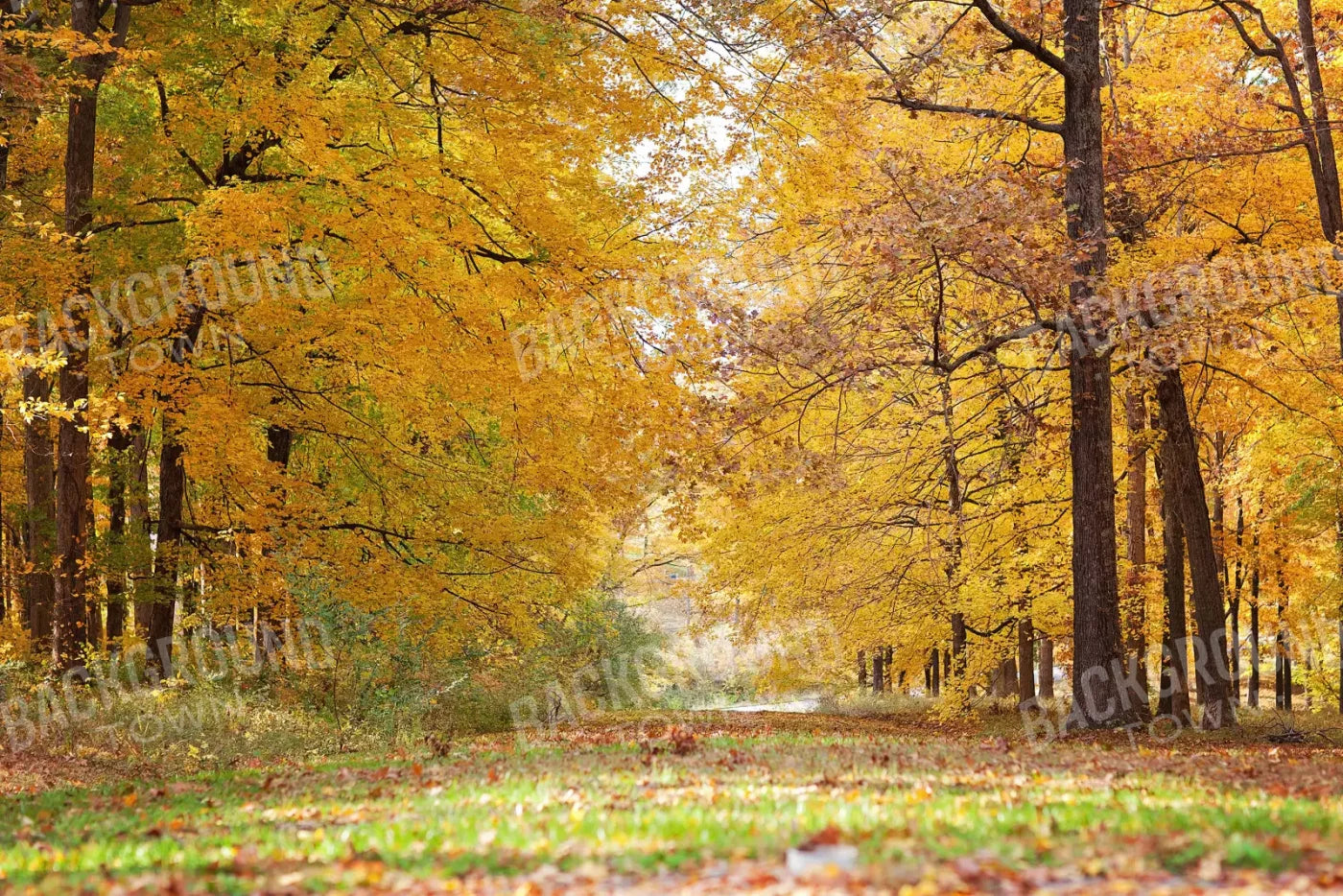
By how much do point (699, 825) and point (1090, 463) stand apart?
32.2 feet

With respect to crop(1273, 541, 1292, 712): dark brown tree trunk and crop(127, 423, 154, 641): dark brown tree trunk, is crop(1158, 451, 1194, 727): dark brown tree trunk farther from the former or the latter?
crop(127, 423, 154, 641): dark brown tree trunk

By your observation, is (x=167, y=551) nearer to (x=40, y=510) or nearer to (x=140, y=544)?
(x=140, y=544)

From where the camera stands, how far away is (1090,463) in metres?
13.5

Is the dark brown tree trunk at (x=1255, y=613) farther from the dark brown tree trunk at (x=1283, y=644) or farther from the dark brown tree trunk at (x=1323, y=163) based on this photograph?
the dark brown tree trunk at (x=1323, y=163)

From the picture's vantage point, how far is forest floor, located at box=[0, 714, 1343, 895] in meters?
4.11

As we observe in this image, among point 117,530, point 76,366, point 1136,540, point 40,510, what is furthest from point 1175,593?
point 40,510

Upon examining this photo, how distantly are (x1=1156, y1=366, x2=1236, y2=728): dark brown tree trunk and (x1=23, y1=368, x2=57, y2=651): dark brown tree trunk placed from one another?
707 inches

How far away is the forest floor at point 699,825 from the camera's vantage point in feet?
13.5

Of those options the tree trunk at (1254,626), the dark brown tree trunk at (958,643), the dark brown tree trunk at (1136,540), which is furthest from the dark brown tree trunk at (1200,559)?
the tree trunk at (1254,626)

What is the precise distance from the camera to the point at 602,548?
28141mm

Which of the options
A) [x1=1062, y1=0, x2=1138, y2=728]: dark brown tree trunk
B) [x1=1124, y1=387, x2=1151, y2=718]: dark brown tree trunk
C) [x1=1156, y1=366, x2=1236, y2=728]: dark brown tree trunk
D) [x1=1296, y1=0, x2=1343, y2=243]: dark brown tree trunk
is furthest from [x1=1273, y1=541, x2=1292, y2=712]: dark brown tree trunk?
[x1=1062, y1=0, x2=1138, y2=728]: dark brown tree trunk

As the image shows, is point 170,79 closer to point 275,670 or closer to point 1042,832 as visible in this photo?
point 275,670

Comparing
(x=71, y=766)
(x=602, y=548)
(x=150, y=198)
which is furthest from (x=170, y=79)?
(x=602, y=548)

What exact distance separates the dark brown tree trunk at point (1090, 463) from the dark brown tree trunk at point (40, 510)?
53.1 feet
